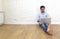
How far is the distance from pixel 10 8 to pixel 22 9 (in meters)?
0.35

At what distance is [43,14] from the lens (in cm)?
329

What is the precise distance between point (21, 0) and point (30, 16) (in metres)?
0.53

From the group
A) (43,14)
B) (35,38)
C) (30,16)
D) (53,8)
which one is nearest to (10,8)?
(30,16)

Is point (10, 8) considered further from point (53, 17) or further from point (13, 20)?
point (53, 17)

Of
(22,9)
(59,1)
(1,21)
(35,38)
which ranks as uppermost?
(59,1)

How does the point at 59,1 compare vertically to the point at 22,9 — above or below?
above

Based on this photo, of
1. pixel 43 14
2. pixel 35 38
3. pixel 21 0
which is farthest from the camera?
pixel 21 0

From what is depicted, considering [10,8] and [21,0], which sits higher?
[21,0]

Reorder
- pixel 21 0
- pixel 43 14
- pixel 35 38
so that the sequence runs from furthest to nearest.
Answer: pixel 21 0 < pixel 43 14 < pixel 35 38

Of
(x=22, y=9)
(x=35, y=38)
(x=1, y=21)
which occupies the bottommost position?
(x=35, y=38)

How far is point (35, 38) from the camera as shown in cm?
221

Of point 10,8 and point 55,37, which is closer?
point 55,37

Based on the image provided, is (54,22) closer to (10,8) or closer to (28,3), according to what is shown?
(28,3)

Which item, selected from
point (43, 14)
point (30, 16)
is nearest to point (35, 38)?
point (43, 14)
